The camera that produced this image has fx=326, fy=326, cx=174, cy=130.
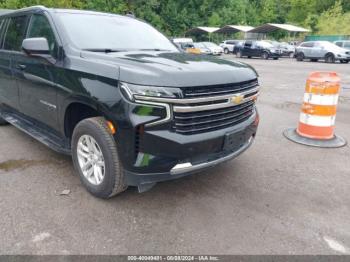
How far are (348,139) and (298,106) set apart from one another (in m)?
2.85

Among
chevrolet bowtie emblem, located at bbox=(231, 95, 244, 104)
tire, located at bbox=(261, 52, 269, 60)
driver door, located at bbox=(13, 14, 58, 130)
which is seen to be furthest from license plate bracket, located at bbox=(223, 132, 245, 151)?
tire, located at bbox=(261, 52, 269, 60)

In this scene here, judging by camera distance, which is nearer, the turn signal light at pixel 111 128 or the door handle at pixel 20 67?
the turn signal light at pixel 111 128

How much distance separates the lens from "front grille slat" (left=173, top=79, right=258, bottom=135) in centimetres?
277

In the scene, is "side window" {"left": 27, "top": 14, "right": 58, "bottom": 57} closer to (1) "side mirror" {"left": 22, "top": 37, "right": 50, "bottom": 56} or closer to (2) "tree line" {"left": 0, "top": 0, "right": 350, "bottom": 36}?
(1) "side mirror" {"left": 22, "top": 37, "right": 50, "bottom": 56}

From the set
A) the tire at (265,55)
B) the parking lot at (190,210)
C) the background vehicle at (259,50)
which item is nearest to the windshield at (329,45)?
the background vehicle at (259,50)

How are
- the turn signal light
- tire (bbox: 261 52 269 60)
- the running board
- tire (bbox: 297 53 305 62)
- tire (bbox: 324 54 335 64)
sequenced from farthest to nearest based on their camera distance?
tire (bbox: 261 52 269 60) → tire (bbox: 297 53 305 62) → tire (bbox: 324 54 335 64) → the running board → the turn signal light

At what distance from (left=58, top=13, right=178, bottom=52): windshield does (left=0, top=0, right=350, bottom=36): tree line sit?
43.2 m

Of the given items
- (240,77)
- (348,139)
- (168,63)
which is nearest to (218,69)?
(240,77)

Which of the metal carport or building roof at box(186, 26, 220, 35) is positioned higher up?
the metal carport

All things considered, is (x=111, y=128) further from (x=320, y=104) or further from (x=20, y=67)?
(x=320, y=104)

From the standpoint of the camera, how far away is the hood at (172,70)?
2719mm

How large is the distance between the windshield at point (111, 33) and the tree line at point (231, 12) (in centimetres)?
Result: 4319

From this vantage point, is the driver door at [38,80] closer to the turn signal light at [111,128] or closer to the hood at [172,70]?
the hood at [172,70]

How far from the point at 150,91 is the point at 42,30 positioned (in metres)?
2.01
